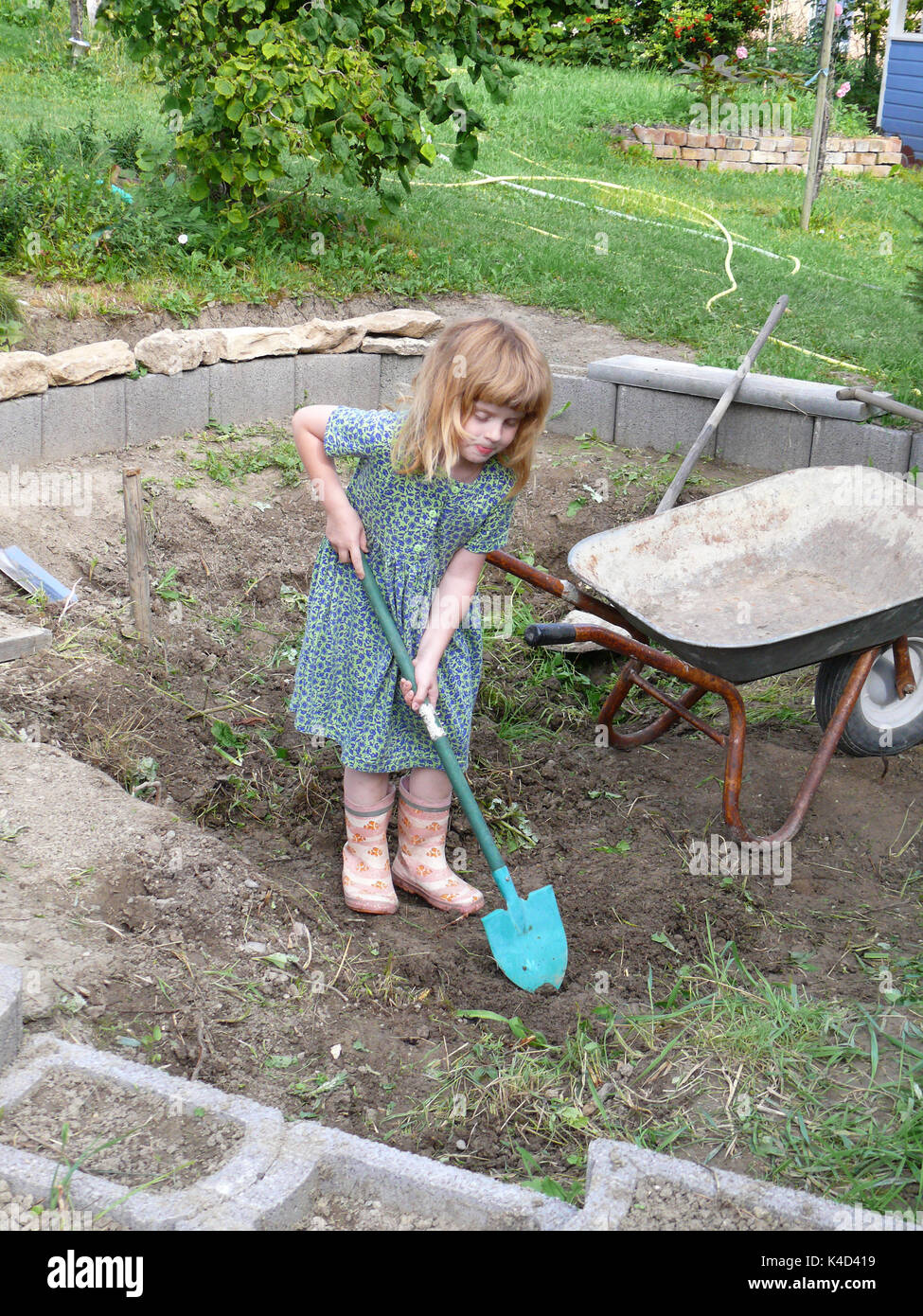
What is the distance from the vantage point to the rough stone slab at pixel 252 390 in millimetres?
4918

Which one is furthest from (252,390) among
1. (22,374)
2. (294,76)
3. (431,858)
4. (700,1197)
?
(700,1197)

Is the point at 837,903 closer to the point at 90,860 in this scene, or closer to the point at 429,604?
the point at 429,604

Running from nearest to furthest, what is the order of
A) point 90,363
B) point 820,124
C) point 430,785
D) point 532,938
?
point 532,938, point 430,785, point 90,363, point 820,124

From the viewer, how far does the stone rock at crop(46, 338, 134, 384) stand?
432 centimetres

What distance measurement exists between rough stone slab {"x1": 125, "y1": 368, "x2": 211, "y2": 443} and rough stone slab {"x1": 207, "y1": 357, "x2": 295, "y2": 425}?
2.3 inches

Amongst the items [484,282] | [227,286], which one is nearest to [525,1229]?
[227,286]

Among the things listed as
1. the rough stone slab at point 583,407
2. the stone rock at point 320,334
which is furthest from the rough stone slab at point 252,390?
the rough stone slab at point 583,407

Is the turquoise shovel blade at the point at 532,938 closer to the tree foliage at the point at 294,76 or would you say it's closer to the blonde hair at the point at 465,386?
the blonde hair at the point at 465,386

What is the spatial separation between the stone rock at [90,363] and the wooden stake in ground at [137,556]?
913mm

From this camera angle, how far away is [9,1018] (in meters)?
1.98

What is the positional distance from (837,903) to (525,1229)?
1.54 m

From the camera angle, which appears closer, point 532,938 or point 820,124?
point 532,938

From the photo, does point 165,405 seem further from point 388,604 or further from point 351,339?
point 388,604

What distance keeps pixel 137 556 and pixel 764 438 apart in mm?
2871
